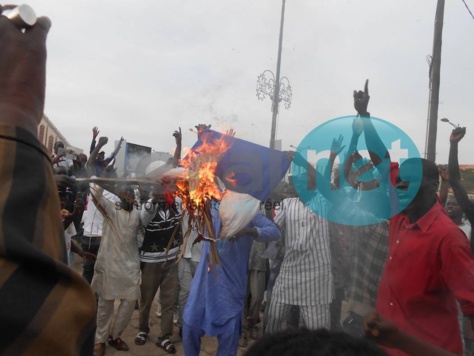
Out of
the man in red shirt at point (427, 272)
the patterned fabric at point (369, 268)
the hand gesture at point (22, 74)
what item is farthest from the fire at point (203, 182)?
the hand gesture at point (22, 74)

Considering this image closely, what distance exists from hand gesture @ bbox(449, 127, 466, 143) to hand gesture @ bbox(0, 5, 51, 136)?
367cm

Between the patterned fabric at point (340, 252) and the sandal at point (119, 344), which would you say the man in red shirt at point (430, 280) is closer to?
the patterned fabric at point (340, 252)

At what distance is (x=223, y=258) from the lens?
4.16m

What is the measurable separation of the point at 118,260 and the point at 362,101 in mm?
3638

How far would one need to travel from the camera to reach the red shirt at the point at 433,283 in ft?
7.86

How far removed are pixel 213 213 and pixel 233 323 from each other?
1.07 meters

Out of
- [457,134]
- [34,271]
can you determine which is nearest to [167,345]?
[457,134]

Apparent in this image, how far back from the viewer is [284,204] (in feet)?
17.0

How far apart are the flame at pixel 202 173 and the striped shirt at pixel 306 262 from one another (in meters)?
1.46

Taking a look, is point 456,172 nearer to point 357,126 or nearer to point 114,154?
point 357,126

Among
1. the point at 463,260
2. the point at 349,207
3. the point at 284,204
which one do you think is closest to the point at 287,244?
the point at 284,204

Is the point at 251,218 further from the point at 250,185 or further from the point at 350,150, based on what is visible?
the point at 350,150

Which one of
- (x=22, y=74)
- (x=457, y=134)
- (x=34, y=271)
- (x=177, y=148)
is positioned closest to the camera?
(x=34, y=271)

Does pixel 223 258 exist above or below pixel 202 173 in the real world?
below
